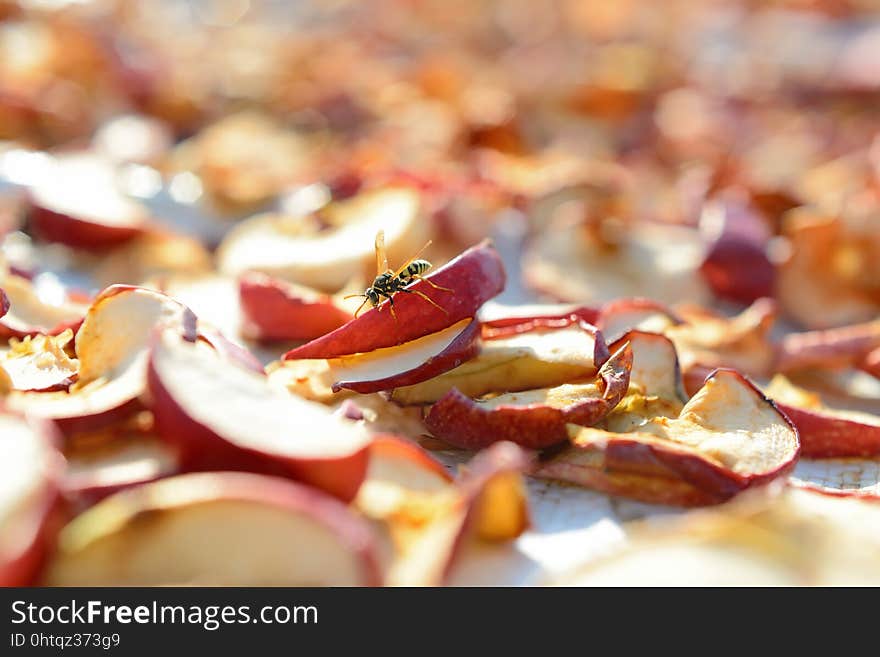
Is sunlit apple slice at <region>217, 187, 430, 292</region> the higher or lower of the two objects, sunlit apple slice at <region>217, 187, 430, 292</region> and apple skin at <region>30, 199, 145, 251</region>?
the higher

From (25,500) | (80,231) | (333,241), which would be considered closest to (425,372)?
(25,500)

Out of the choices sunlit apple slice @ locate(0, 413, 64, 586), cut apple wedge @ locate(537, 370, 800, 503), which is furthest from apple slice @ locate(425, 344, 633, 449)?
sunlit apple slice @ locate(0, 413, 64, 586)

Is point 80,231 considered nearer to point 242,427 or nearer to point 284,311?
point 284,311

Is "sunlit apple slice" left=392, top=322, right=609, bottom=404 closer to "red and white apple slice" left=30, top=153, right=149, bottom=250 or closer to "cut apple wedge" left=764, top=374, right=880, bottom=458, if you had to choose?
"cut apple wedge" left=764, top=374, right=880, bottom=458

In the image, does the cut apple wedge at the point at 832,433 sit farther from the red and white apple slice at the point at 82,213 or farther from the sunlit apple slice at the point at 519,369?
the red and white apple slice at the point at 82,213

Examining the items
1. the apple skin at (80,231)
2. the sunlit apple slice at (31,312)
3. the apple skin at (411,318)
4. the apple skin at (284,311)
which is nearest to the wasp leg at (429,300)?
the apple skin at (411,318)
